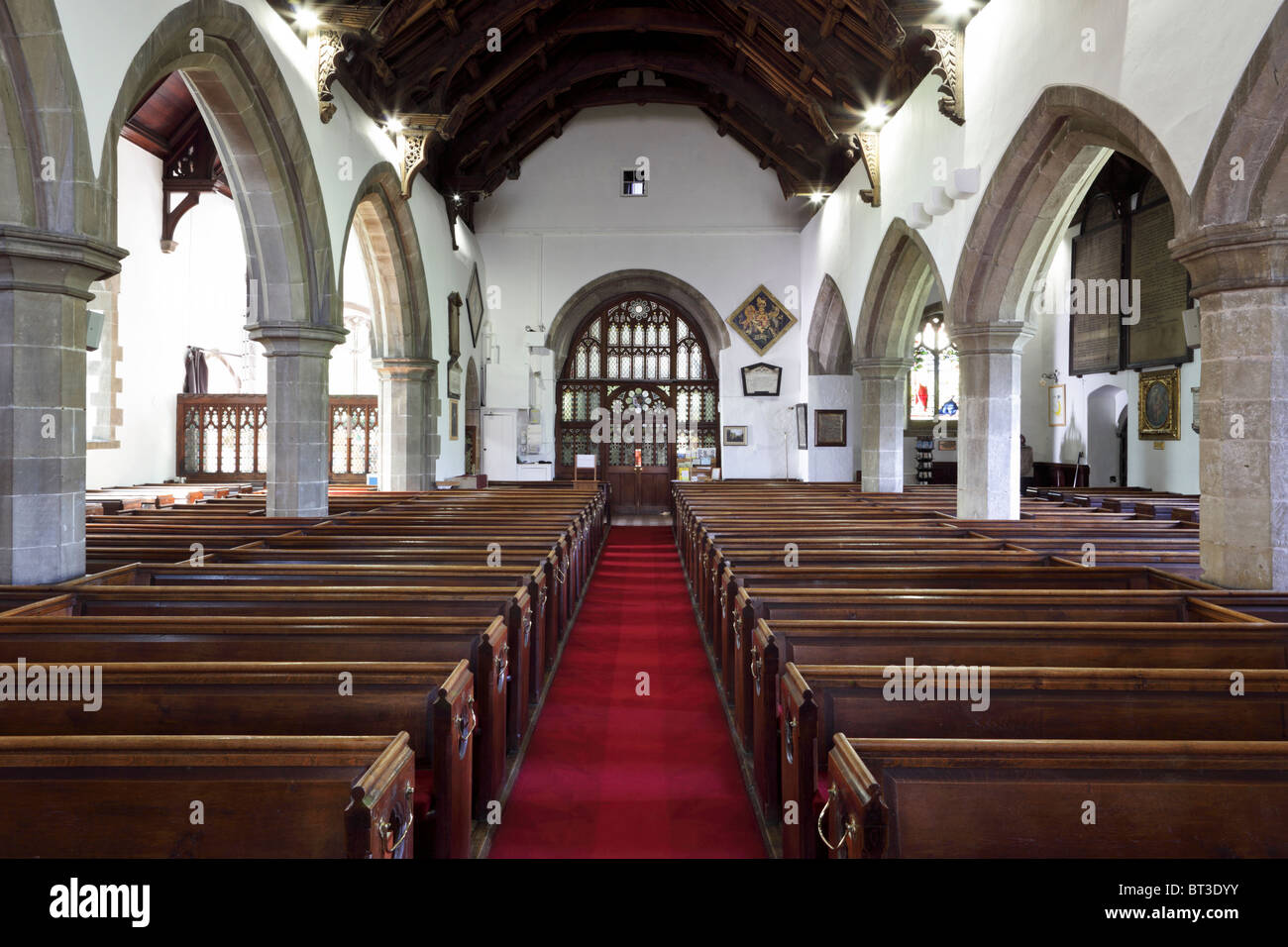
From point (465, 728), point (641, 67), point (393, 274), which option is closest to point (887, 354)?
point (641, 67)

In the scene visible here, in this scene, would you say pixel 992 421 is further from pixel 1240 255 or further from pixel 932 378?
pixel 932 378

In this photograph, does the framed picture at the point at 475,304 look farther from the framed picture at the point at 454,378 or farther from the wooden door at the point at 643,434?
the wooden door at the point at 643,434

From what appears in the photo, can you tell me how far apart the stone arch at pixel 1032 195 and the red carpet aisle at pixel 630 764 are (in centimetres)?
363

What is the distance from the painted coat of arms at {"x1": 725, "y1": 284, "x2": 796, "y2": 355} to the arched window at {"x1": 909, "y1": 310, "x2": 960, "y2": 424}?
319cm

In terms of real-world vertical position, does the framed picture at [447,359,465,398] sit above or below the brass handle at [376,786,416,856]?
above

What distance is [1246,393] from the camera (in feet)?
13.6

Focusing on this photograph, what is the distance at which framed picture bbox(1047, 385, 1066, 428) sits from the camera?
579 inches

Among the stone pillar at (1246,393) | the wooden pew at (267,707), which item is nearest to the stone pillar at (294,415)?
the wooden pew at (267,707)

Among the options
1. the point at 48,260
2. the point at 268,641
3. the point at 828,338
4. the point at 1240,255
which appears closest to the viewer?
Answer: the point at 268,641

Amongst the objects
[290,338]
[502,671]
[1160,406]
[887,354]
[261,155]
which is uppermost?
[261,155]

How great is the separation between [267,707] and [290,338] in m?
5.52

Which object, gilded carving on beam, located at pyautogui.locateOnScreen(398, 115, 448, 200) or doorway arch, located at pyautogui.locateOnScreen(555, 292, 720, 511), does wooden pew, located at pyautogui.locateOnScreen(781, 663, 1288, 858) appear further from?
doorway arch, located at pyautogui.locateOnScreen(555, 292, 720, 511)

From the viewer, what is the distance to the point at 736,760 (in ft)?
12.3

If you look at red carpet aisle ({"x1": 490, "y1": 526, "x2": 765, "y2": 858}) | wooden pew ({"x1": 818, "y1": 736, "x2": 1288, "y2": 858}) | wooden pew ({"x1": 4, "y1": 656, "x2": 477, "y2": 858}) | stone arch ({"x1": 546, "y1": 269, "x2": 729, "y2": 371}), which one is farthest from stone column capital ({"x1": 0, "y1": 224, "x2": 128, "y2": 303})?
stone arch ({"x1": 546, "y1": 269, "x2": 729, "y2": 371})
